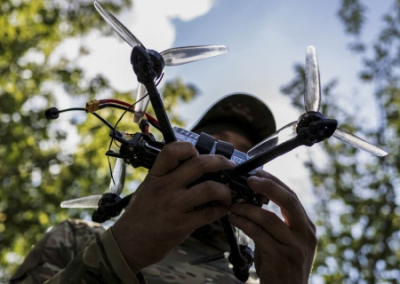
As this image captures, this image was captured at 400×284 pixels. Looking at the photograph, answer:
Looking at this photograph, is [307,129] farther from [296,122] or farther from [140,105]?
[140,105]

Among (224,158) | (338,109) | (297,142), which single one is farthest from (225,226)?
(338,109)

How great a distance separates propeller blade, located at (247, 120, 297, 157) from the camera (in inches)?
85.6

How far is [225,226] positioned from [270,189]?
0.51 meters

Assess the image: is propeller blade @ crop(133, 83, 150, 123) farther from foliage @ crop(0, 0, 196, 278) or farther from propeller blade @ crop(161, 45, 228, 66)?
foliage @ crop(0, 0, 196, 278)

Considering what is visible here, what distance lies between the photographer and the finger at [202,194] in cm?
193

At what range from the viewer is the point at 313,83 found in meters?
2.11

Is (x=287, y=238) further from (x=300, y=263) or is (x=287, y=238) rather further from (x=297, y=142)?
(x=297, y=142)

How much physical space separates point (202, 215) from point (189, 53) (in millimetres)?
794

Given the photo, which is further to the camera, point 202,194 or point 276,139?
point 276,139

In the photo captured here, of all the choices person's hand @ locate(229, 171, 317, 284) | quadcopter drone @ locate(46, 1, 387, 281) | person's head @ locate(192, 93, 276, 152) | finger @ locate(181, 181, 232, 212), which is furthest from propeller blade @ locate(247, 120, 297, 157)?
person's head @ locate(192, 93, 276, 152)

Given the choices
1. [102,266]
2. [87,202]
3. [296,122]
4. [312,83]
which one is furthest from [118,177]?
[312,83]

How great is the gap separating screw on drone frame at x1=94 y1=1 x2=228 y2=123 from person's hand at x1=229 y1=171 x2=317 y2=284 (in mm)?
634

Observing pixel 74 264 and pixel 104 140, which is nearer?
pixel 74 264

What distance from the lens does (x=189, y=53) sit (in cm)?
237
